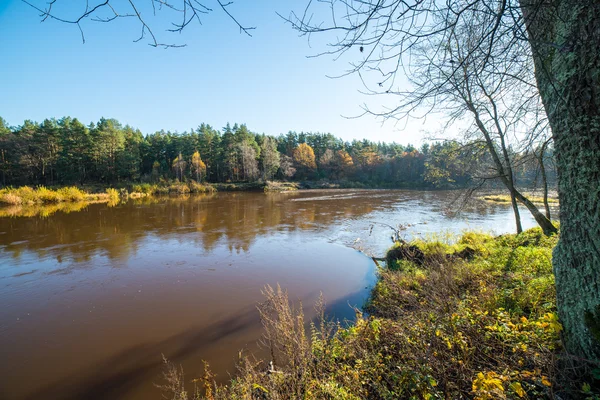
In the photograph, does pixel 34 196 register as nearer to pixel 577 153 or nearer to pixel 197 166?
pixel 197 166

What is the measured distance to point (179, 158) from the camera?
47.0 metres

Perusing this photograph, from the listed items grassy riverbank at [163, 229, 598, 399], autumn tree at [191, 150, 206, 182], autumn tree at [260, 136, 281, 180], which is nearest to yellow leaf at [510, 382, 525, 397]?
grassy riverbank at [163, 229, 598, 399]

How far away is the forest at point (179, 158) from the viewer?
4097cm

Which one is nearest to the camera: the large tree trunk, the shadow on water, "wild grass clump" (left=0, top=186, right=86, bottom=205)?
the large tree trunk

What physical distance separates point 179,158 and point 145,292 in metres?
44.9

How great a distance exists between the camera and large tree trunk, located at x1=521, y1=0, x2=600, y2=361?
1.77 meters

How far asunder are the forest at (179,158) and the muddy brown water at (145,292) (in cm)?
2327

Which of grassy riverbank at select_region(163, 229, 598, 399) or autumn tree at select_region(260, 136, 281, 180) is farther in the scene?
autumn tree at select_region(260, 136, 281, 180)

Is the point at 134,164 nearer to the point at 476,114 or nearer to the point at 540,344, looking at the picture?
the point at 476,114

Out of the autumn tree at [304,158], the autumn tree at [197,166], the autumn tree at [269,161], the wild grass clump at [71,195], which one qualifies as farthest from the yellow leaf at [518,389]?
the autumn tree at [304,158]

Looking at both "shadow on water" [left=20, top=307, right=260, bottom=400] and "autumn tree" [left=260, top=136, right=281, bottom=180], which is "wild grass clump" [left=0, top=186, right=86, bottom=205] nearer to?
"shadow on water" [left=20, top=307, right=260, bottom=400]

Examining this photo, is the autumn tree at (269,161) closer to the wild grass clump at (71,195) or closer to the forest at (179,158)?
the forest at (179,158)

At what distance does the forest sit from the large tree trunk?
28.2 metres

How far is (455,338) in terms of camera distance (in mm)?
2697
